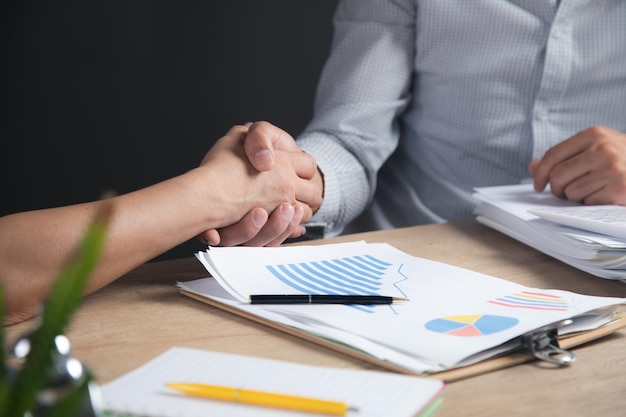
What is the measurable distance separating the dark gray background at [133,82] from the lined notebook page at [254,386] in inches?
60.9

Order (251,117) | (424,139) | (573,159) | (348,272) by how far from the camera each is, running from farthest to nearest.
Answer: (251,117) → (424,139) → (573,159) → (348,272)

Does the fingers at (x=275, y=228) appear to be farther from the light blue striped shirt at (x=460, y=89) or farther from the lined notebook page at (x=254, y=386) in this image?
the lined notebook page at (x=254, y=386)

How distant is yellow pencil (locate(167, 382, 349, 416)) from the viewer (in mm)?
593

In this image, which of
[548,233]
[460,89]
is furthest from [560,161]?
[460,89]

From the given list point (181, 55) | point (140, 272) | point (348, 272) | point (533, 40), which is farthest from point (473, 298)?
point (181, 55)

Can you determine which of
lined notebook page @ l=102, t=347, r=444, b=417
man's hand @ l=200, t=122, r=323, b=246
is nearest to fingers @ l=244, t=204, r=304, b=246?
man's hand @ l=200, t=122, r=323, b=246

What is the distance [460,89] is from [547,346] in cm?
94

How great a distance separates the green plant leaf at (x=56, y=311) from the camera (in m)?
0.30

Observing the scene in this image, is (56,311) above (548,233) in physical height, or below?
above

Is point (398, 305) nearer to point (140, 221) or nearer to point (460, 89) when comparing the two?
point (140, 221)

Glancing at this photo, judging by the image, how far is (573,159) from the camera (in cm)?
123

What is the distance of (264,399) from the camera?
1.99 feet

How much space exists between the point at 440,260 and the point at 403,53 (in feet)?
2.28

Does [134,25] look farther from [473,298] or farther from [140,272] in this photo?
[473,298]
